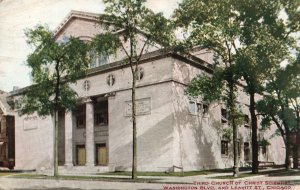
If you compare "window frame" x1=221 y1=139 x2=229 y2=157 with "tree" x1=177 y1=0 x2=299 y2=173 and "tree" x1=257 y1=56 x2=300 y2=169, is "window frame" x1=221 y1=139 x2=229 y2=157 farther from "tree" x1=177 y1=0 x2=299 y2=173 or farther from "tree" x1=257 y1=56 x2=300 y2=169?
"tree" x1=177 y1=0 x2=299 y2=173

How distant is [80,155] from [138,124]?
8477 mm

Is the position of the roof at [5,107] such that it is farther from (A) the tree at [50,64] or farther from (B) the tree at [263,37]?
(B) the tree at [263,37]

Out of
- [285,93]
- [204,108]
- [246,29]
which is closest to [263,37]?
[246,29]

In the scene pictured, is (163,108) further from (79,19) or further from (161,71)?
(79,19)

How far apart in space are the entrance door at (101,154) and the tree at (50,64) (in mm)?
5651

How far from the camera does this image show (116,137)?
27.7m

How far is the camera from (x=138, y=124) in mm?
26109

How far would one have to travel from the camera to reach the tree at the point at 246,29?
69.8 ft

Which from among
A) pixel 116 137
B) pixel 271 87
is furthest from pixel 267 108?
pixel 116 137

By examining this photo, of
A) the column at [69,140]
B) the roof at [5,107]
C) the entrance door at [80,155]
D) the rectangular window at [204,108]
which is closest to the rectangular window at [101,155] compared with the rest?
the entrance door at [80,155]

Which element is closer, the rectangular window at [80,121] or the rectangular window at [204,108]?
the rectangular window at [204,108]

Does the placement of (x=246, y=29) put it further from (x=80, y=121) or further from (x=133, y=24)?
(x=80, y=121)

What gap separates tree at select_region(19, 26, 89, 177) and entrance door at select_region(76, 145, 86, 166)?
278 inches

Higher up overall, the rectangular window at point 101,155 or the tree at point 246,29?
the tree at point 246,29
